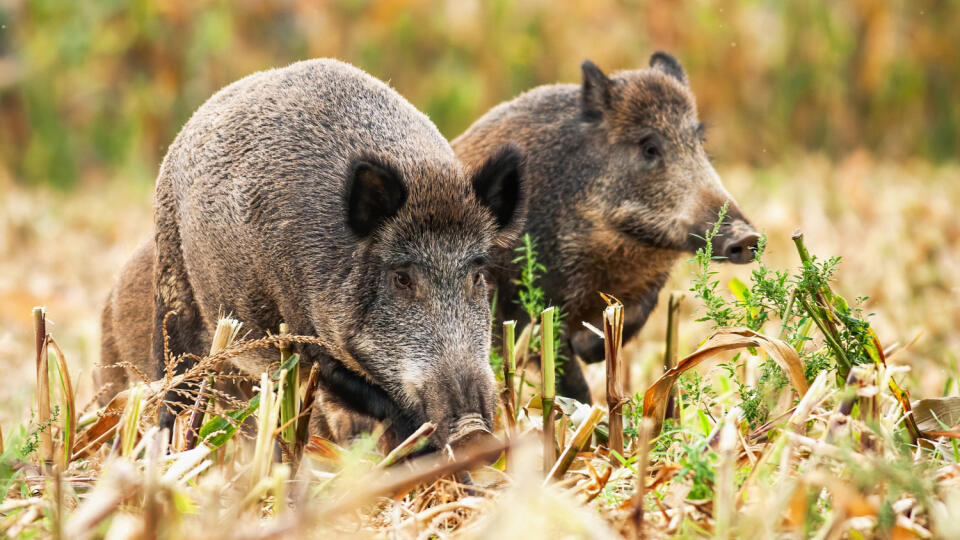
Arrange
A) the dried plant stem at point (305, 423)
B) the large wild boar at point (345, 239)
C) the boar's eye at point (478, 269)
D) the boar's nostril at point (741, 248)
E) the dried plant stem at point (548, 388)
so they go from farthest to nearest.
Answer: the boar's nostril at point (741, 248) < the boar's eye at point (478, 269) < the large wild boar at point (345, 239) < the dried plant stem at point (305, 423) < the dried plant stem at point (548, 388)

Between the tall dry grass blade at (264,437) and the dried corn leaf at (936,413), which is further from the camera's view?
the dried corn leaf at (936,413)

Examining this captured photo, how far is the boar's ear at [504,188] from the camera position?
398cm

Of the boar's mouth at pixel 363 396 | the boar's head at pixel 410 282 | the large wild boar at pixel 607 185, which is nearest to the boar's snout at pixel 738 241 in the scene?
the large wild boar at pixel 607 185

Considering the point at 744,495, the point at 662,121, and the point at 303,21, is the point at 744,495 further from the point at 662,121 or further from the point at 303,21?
the point at 303,21

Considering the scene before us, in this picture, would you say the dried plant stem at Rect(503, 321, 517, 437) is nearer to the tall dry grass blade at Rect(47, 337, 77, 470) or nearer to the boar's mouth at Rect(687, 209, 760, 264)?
the tall dry grass blade at Rect(47, 337, 77, 470)

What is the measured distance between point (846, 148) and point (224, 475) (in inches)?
447

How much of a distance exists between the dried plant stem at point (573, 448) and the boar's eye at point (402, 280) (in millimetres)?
891

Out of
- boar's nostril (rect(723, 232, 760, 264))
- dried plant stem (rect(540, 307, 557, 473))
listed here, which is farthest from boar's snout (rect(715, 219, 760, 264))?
dried plant stem (rect(540, 307, 557, 473))

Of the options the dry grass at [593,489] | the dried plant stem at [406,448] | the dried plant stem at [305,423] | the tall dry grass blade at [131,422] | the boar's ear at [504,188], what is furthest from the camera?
the boar's ear at [504,188]

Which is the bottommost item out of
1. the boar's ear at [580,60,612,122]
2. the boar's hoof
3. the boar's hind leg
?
the boar's hoof

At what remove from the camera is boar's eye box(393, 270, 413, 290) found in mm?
3734

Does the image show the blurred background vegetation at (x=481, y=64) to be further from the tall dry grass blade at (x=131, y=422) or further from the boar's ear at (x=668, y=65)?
the tall dry grass blade at (x=131, y=422)

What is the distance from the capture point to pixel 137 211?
11516 millimetres

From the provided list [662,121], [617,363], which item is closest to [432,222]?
[617,363]
